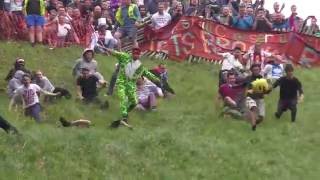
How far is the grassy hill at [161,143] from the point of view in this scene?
1436 cm

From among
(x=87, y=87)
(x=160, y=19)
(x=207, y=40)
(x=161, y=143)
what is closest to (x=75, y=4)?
(x=160, y=19)

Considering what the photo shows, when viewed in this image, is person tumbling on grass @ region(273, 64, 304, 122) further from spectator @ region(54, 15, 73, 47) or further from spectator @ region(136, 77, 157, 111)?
spectator @ region(54, 15, 73, 47)

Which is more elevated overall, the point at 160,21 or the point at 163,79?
the point at 160,21

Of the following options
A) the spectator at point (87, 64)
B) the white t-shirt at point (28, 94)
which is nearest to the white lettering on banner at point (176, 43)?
→ the spectator at point (87, 64)

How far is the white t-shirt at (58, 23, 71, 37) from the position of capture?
23.5 m

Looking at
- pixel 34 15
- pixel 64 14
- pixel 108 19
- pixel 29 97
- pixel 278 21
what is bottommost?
pixel 278 21

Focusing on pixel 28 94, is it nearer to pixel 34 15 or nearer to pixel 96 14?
pixel 34 15

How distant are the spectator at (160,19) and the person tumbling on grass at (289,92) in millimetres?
6860

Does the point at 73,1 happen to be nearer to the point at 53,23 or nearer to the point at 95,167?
the point at 53,23

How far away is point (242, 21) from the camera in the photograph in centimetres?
2547

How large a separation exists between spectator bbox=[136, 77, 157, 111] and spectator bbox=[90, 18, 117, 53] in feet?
12.9

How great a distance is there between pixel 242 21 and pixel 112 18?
4.07 m

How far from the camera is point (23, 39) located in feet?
76.1

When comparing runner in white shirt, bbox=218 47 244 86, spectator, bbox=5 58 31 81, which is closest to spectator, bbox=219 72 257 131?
runner in white shirt, bbox=218 47 244 86
